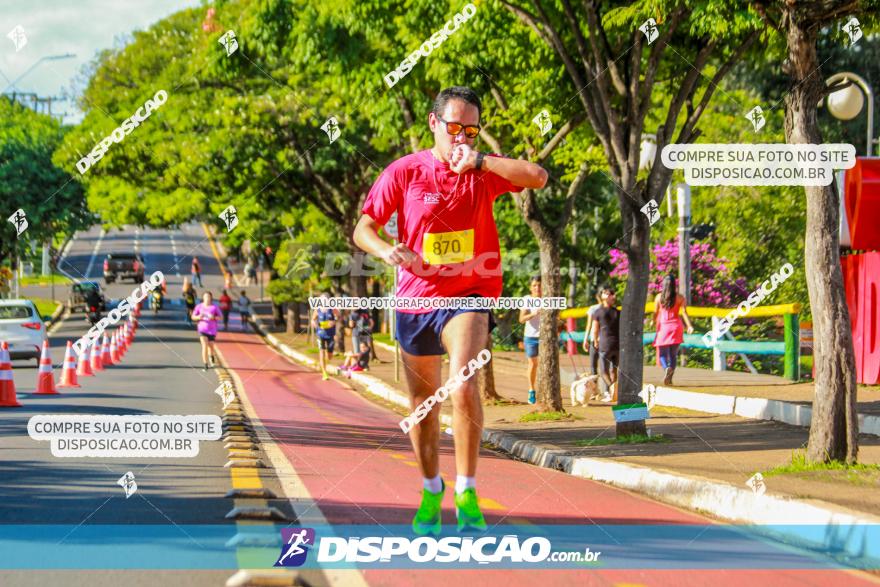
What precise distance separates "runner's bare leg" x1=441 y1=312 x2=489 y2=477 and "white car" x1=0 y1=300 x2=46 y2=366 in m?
25.0

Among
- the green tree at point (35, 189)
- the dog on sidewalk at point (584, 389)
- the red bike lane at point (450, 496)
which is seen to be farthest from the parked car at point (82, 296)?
the red bike lane at point (450, 496)

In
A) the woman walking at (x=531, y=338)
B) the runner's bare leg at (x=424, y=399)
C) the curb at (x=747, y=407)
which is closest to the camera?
the runner's bare leg at (x=424, y=399)

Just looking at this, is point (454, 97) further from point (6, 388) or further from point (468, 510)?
point (6, 388)

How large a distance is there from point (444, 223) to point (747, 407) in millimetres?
12012

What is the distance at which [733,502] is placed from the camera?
9016mm

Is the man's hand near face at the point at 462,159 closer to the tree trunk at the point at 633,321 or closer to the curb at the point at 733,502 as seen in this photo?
the curb at the point at 733,502

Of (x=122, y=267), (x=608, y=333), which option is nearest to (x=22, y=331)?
(x=608, y=333)

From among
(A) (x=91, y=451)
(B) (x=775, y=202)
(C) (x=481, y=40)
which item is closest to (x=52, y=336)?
(B) (x=775, y=202)

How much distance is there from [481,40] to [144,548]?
43.5 ft

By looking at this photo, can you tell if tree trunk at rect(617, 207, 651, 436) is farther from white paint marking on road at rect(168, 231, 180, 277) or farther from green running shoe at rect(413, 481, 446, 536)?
white paint marking on road at rect(168, 231, 180, 277)

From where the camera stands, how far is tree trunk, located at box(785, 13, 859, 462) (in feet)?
33.0

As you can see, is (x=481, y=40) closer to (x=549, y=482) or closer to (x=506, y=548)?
(x=549, y=482)

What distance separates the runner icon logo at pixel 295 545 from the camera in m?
6.29

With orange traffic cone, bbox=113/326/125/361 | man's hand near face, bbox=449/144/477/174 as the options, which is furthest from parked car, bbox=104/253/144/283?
man's hand near face, bbox=449/144/477/174
